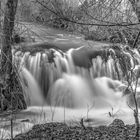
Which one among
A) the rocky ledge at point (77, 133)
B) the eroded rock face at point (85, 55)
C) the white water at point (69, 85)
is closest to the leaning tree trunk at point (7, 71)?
the white water at point (69, 85)

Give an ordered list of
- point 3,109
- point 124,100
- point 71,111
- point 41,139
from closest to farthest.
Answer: point 41,139 < point 3,109 < point 71,111 < point 124,100

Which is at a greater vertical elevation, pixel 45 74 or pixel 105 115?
pixel 45 74

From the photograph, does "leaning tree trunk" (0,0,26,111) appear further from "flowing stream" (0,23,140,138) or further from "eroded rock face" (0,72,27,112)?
"flowing stream" (0,23,140,138)

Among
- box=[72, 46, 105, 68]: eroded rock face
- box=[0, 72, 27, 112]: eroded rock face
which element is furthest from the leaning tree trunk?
box=[72, 46, 105, 68]: eroded rock face

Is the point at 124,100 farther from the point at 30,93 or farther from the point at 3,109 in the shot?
the point at 3,109


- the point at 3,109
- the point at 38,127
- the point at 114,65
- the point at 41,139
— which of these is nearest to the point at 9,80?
the point at 3,109

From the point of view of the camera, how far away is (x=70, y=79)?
819cm

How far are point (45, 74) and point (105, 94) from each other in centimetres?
183

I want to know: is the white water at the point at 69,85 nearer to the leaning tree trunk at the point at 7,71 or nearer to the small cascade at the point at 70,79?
the small cascade at the point at 70,79

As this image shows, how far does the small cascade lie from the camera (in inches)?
299

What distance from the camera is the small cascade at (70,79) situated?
7.59 m

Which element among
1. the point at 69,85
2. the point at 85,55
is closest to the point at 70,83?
the point at 69,85

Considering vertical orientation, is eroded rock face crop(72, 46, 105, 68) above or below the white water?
above

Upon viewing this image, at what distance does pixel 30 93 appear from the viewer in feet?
24.5
